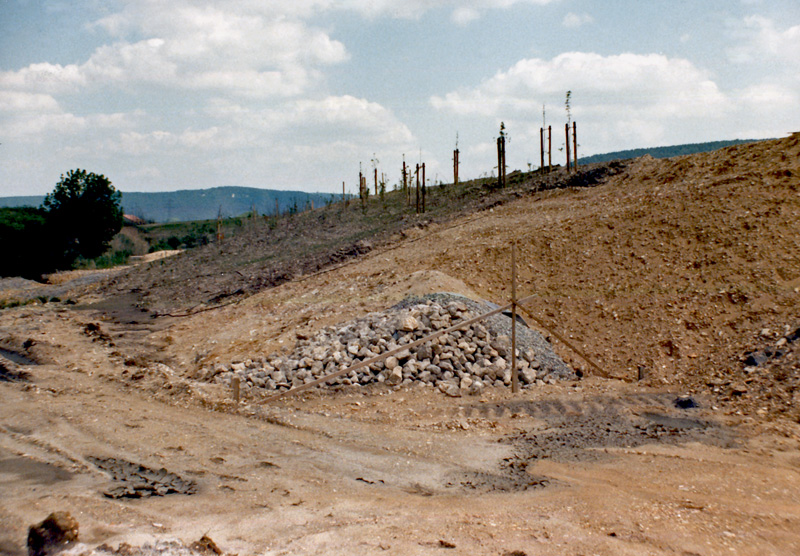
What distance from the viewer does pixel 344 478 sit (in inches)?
221

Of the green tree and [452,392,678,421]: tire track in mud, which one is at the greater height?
the green tree

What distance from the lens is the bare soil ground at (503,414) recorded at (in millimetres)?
4469

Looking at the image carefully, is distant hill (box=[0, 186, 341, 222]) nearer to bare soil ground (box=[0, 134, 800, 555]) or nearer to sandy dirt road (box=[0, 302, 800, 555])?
bare soil ground (box=[0, 134, 800, 555])

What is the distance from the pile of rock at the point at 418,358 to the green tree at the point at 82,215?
27.4 meters

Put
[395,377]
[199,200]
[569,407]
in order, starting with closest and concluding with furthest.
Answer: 1. [569,407]
2. [395,377]
3. [199,200]

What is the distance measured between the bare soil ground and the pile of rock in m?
0.34

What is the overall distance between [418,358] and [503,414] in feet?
5.87

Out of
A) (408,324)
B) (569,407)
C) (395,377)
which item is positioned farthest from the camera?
(408,324)

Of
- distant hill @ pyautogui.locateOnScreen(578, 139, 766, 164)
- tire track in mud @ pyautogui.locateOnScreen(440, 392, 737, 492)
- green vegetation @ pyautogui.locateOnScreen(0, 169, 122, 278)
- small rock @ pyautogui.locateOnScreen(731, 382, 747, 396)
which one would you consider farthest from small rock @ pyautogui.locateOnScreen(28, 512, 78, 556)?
distant hill @ pyautogui.locateOnScreen(578, 139, 766, 164)

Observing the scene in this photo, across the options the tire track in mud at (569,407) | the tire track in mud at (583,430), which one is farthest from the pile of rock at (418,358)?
the tire track in mud at (583,430)

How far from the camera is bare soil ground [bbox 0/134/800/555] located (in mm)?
4469

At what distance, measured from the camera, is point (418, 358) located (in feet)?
29.8

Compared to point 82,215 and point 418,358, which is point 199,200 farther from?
point 418,358

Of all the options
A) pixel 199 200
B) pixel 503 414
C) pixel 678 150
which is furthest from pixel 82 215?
pixel 199 200
